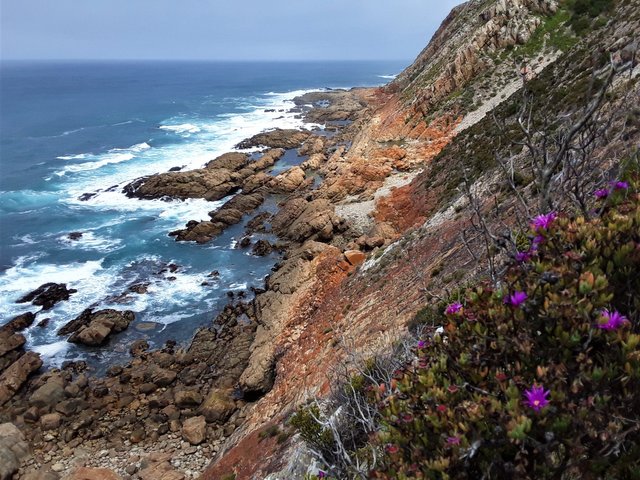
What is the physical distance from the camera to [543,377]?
3092 mm

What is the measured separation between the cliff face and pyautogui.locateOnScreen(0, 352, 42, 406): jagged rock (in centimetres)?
1222

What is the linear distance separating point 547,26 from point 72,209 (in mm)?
51600

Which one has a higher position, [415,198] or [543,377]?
[543,377]

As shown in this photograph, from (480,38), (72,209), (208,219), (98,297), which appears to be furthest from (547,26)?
(72,209)

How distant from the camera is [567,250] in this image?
362 centimetres

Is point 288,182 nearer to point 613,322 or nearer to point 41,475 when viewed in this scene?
point 41,475

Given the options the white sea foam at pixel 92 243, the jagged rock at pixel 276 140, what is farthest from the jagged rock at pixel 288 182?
the jagged rock at pixel 276 140

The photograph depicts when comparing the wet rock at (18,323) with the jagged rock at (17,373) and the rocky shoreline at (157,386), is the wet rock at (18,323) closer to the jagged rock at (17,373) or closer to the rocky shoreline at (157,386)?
the rocky shoreline at (157,386)

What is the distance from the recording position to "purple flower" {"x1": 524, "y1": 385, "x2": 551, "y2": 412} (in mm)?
2896

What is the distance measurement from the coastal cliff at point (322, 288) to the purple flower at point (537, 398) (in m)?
2.02

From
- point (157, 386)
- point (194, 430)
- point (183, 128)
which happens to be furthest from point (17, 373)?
point (183, 128)

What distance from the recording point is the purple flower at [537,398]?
2.90 meters

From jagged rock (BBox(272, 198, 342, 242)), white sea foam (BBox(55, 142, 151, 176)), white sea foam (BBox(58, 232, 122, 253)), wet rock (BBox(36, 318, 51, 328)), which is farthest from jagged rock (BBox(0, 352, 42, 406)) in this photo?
white sea foam (BBox(55, 142, 151, 176))

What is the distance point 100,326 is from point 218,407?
10.8 metres
